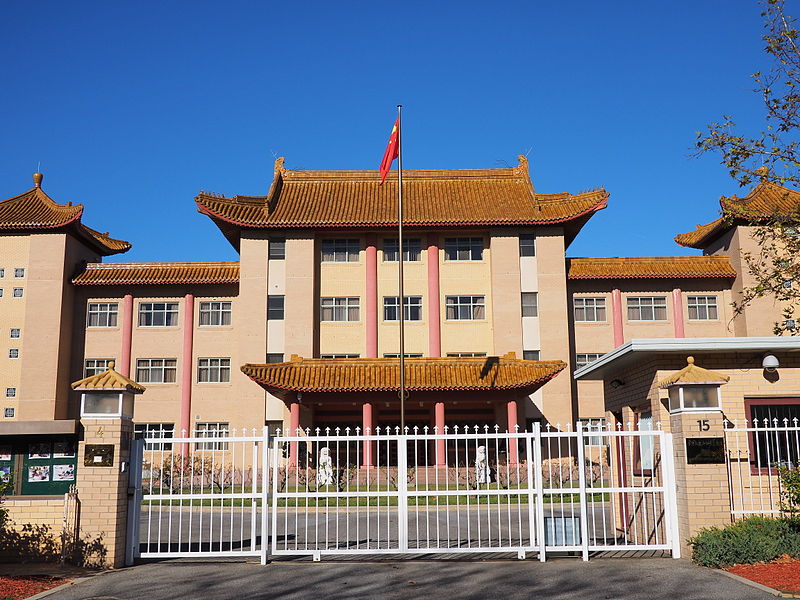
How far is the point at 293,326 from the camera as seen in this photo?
3425cm

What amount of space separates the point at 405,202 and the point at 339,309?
568 centimetres

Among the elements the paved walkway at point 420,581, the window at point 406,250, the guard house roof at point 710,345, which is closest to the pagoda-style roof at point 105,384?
the paved walkway at point 420,581

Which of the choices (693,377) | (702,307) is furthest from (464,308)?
(693,377)

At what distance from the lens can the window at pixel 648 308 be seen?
3566 cm

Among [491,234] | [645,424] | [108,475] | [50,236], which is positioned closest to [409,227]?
[491,234]

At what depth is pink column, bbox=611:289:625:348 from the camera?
3525cm

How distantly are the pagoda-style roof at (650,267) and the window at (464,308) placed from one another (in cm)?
406

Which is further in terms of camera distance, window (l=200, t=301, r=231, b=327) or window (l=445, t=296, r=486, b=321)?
window (l=200, t=301, r=231, b=327)

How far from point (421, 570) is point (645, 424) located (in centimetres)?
489

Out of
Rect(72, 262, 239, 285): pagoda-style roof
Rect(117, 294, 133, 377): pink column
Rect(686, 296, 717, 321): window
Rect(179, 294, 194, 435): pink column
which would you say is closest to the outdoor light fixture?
Rect(686, 296, 717, 321): window

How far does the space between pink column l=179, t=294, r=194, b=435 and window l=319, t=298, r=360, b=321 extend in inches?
235

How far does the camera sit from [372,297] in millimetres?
34875

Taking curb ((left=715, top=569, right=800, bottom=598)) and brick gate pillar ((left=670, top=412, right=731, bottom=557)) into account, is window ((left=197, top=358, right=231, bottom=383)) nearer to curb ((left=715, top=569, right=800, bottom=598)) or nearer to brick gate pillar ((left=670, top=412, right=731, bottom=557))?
brick gate pillar ((left=670, top=412, right=731, bottom=557))

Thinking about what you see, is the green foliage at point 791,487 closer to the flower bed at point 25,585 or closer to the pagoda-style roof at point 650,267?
the flower bed at point 25,585
